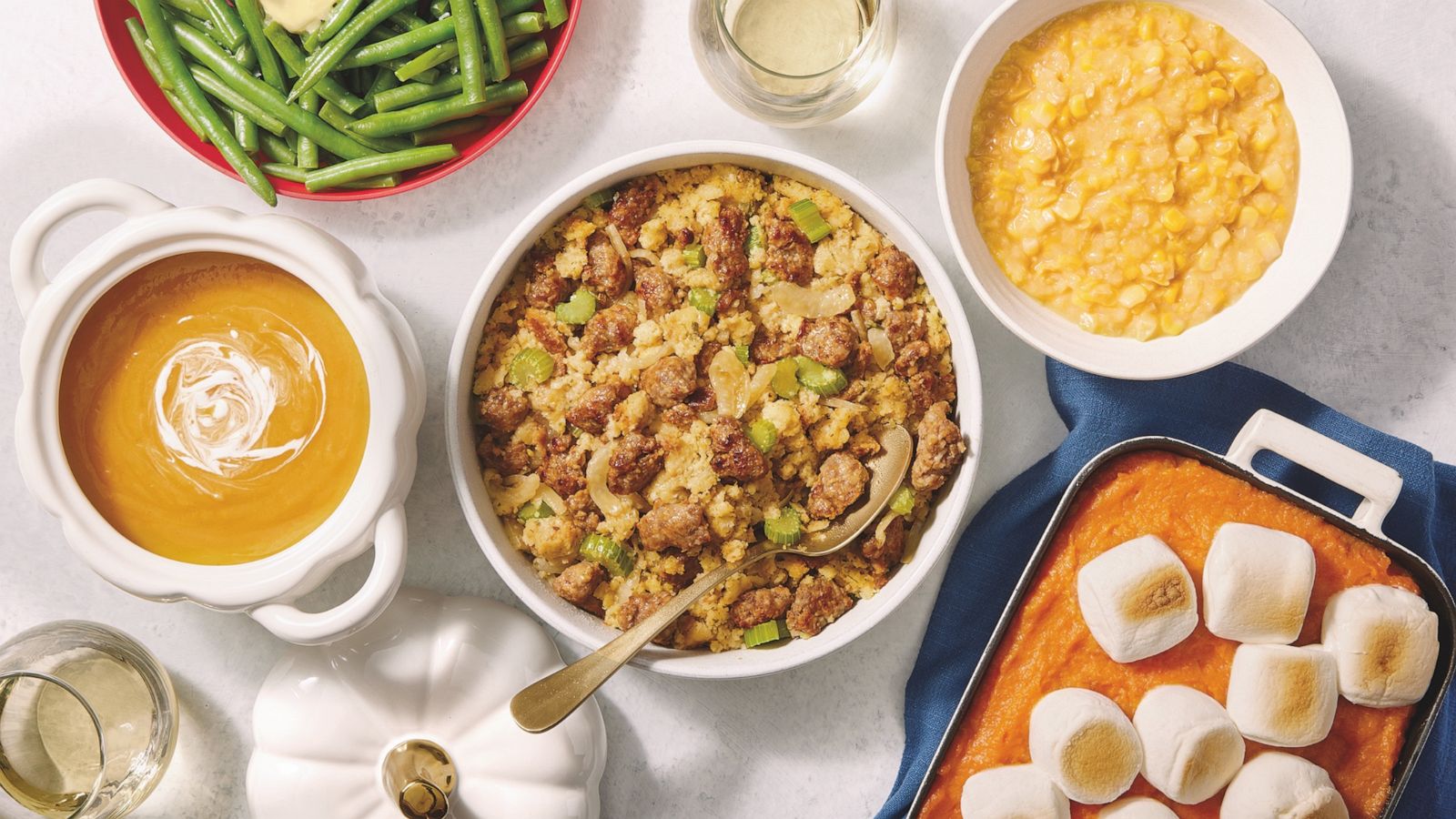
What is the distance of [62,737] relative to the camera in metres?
2.65

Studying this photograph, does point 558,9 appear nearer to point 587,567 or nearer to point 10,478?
point 587,567

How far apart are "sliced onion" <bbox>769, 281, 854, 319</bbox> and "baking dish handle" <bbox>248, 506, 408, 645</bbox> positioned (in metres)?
0.97

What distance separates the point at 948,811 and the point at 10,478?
2520 millimetres

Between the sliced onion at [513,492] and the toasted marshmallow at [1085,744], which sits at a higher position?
the sliced onion at [513,492]

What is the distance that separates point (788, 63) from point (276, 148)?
4.17 feet

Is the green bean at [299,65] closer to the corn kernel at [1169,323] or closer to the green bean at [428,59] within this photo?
the green bean at [428,59]

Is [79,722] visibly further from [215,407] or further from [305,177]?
[305,177]

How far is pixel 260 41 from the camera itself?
2541mm

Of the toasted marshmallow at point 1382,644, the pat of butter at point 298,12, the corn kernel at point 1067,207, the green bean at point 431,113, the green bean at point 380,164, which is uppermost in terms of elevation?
the pat of butter at point 298,12

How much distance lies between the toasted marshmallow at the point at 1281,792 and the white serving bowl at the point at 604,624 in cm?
91

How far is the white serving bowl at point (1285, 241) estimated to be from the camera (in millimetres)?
2426

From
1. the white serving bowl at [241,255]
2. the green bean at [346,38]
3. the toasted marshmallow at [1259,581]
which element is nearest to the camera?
the white serving bowl at [241,255]

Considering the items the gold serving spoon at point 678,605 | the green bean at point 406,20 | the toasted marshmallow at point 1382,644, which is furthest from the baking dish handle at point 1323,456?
the green bean at point 406,20

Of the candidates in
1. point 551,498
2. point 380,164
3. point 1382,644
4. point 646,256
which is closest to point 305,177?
point 380,164
